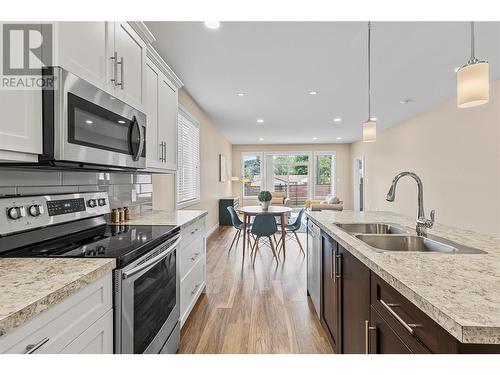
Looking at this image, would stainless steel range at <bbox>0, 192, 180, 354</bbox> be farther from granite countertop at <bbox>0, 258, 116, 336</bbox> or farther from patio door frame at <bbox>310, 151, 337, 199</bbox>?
patio door frame at <bbox>310, 151, 337, 199</bbox>

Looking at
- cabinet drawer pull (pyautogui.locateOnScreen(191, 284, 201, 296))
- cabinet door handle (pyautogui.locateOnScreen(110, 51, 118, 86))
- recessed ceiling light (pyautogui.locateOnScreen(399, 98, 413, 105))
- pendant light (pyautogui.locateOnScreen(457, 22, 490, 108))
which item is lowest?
cabinet drawer pull (pyautogui.locateOnScreen(191, 284, 201, 296))

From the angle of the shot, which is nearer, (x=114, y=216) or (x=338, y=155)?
(x=114, y=216)

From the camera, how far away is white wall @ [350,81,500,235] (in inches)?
155

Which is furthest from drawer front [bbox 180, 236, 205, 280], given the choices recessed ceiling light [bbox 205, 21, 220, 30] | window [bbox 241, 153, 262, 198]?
window [bbox 241, 153, 262, 198]

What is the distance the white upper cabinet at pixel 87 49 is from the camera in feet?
4.14

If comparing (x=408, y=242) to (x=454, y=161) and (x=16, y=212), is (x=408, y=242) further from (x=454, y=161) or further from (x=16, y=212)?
(x=454, y=161)

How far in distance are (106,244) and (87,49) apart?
999mm

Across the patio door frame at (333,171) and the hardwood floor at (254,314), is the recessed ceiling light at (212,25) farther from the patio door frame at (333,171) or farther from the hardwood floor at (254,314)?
the patio door frame at (333,171)

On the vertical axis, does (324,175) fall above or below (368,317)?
above

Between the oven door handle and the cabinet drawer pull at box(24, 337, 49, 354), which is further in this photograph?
the oven door handle

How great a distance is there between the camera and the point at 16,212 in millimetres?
1252

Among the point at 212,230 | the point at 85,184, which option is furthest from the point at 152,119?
the point at 212,230

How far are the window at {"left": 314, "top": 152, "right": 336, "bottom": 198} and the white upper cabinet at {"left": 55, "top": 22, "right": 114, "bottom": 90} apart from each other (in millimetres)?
9412

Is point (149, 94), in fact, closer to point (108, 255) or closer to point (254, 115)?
point (108, 255)
